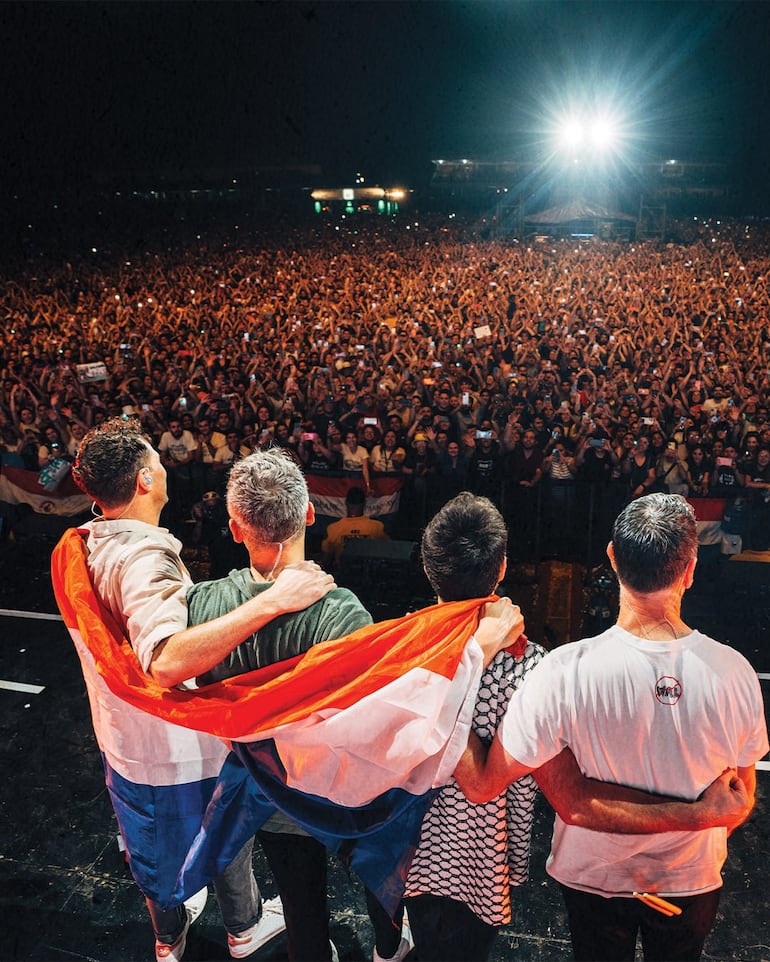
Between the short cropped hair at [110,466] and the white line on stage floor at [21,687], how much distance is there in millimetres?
3181

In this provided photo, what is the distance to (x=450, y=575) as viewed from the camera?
1975mm

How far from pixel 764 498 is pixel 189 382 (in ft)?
25.9

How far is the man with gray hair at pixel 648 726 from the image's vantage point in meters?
1.78

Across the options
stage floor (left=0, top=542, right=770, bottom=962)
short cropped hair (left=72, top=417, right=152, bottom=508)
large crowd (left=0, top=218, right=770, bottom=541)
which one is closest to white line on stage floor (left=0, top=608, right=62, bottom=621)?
stage floor (left=0, top=542, right=770, bottom=962)

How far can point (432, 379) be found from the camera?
34.4 ft

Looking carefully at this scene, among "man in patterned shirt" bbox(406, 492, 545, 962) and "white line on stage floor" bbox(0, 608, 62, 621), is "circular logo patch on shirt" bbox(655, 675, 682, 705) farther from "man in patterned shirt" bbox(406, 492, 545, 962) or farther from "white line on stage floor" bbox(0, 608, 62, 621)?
"white line on stage floor" bbox(0, 608, 62, 621)

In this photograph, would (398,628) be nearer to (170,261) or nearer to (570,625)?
(570,625)

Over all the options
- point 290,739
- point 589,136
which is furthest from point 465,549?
point 589,136

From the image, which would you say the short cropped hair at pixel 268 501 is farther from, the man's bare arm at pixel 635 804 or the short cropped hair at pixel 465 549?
the man's bare arm at pixel 635 804

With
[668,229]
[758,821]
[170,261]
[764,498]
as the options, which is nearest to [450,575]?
[758,821]

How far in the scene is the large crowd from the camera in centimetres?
707

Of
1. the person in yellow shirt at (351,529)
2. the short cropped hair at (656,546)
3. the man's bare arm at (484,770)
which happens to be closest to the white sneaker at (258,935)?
the man's bare arm at (484,770)

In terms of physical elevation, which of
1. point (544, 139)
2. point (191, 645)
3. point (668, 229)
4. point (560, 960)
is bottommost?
point (560, 960)

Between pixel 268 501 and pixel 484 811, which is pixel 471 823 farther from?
pixel 268 501
